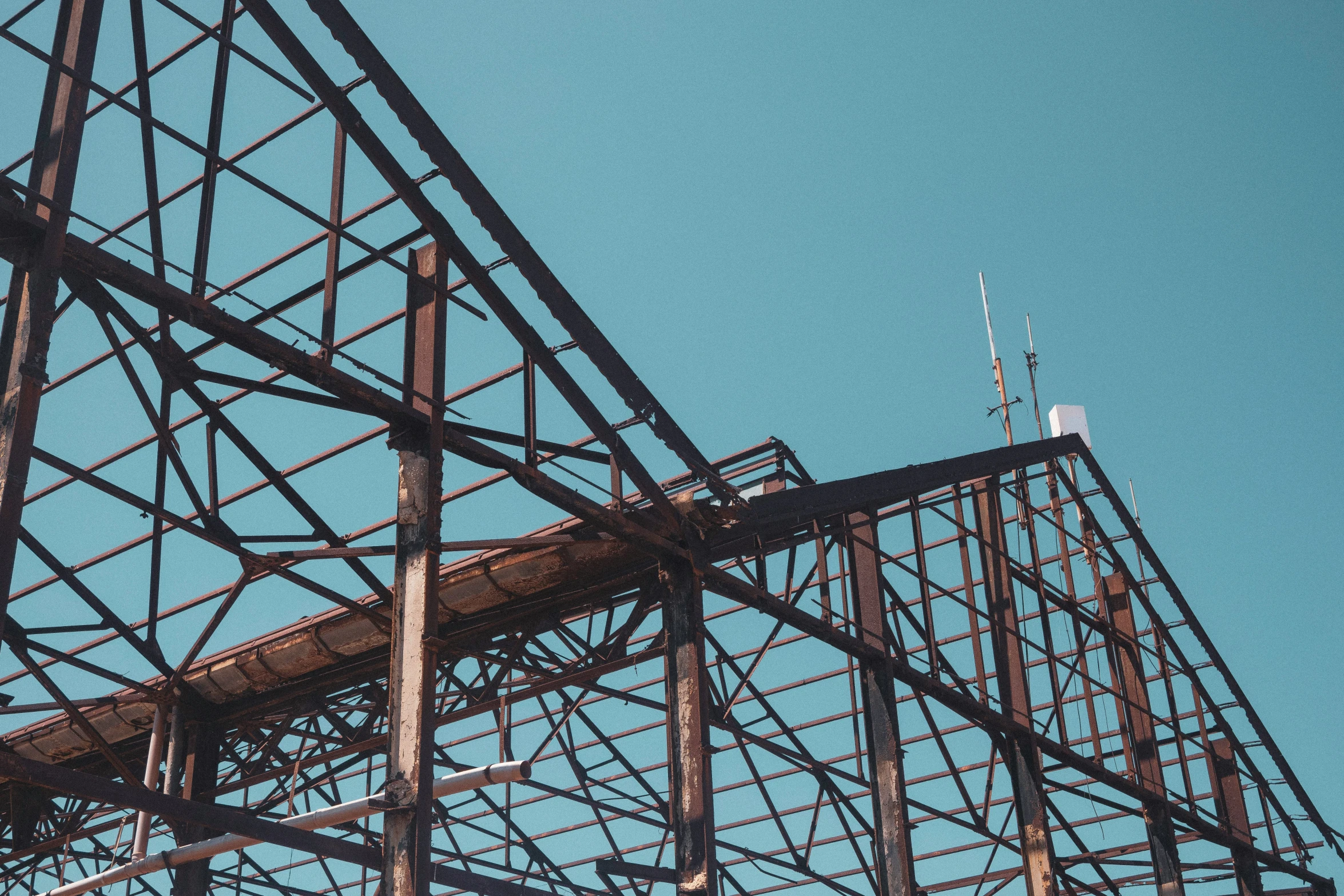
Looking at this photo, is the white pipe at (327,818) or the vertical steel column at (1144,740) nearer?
the white pipe at (327,818)

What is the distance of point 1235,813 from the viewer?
87.2 ft

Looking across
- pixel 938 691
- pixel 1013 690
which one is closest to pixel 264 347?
pixel 938 691

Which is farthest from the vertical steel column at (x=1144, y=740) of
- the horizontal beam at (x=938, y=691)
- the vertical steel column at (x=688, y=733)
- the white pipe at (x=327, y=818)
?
the white pipe at (x=327, y=818)

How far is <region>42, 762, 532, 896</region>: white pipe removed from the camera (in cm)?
1120

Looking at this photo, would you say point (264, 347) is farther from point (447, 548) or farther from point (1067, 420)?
point (1067, 420)

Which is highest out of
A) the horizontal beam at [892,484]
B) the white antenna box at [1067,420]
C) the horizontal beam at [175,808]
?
the white antenna box at [1067,420]

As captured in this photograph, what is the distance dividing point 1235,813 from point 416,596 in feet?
66.6

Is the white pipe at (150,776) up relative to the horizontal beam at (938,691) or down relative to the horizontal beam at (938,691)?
down

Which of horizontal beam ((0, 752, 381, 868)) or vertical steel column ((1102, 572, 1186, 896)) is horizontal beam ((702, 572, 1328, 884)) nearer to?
vertical steel column ((1102, 572, 1186, 896))

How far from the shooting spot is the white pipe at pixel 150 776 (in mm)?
16234

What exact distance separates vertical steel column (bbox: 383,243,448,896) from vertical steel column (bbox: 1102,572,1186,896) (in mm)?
15595

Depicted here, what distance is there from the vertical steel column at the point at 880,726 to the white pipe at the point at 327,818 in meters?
6.46

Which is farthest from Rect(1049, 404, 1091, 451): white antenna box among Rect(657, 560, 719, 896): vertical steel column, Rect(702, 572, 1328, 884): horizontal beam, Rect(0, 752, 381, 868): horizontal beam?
Rect(0, 752, 381, 868): horizontal beam

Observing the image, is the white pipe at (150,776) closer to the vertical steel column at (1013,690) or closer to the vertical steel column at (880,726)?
the vertical steel column at (880,726)
